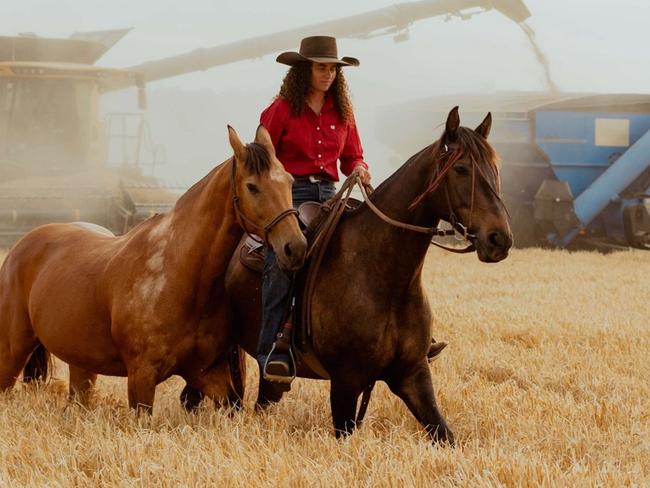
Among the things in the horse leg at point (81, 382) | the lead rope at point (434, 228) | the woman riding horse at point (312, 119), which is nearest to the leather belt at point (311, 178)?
the woman riding horse at point (312, 119)

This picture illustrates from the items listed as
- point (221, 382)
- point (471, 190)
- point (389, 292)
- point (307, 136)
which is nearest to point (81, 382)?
point (221, 382)

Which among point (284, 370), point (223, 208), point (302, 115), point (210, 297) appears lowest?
point (284, 370)

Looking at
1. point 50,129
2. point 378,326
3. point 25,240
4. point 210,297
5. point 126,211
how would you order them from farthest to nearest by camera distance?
point 50,129 < point 126,211 < point 25,240 < point 210,297 < point 378,326

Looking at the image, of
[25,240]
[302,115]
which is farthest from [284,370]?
[25,240]

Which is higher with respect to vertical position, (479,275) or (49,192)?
(49,192)

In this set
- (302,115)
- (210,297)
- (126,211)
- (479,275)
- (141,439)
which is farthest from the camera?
(126,211)

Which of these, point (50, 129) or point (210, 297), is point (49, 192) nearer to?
point (50, 129)

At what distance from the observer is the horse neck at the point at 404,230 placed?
4.54 m

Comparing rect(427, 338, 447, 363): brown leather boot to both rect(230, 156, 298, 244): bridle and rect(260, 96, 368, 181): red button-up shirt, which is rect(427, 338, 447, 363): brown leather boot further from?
rect(230, 156, 298, 244): bridle

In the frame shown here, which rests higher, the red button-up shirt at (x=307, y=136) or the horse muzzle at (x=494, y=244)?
the red button-up shirt at (x=307, y=136)

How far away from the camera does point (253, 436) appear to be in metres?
4.24

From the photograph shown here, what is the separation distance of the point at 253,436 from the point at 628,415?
78.9 inches

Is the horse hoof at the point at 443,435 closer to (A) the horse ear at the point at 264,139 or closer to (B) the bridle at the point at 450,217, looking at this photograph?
(B) the bridle at the point at 450,217

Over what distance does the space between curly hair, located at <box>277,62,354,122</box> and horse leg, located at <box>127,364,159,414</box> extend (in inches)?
59.1
